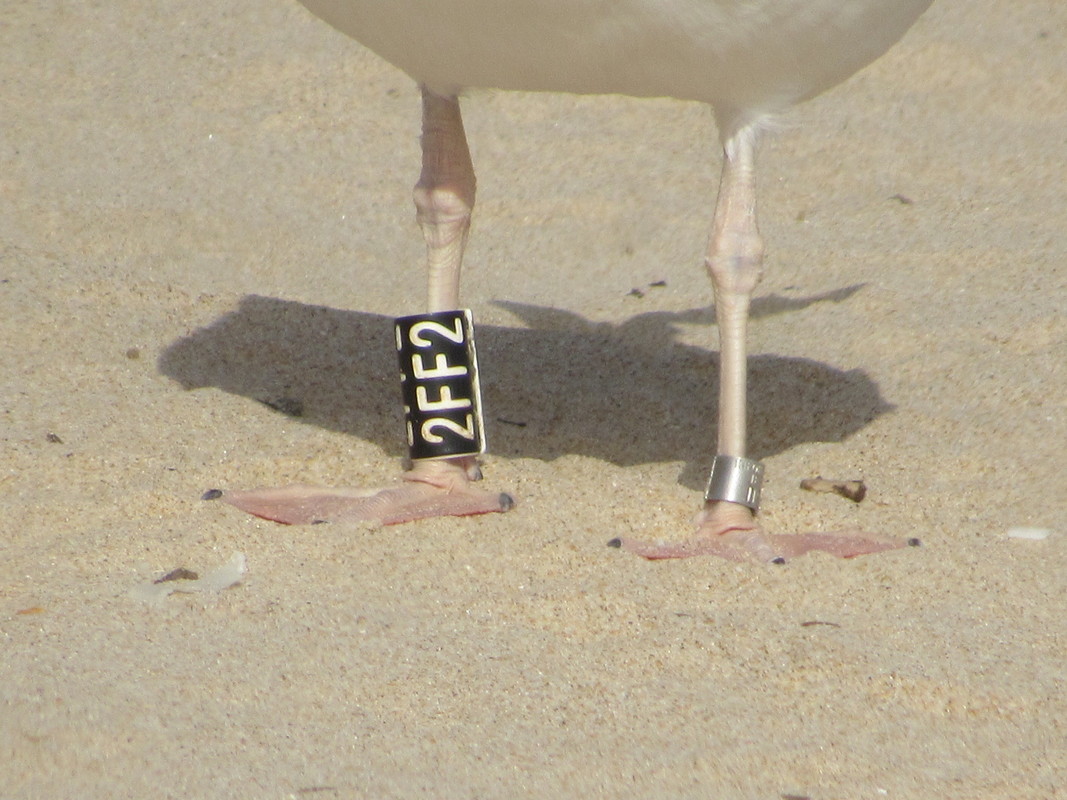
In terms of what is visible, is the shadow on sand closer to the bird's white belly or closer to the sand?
the sand

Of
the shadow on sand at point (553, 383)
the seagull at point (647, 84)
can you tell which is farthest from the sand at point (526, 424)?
the seagull at point (647, 84)

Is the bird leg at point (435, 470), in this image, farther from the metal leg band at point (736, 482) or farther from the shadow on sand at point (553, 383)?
the metal leg band at point (736, 482)

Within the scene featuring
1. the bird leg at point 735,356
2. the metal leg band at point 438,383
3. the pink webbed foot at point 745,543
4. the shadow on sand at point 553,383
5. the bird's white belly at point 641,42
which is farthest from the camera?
the shadow on sand at point 553,383

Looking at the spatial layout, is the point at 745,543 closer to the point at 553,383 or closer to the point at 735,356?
the point at 735,356

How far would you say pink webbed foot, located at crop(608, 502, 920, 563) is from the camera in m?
3.15

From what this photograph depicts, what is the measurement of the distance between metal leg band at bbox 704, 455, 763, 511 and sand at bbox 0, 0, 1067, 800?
16 centimetres

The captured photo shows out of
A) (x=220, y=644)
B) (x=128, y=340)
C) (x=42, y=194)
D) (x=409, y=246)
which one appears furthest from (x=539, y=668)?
(x=42, y=194)

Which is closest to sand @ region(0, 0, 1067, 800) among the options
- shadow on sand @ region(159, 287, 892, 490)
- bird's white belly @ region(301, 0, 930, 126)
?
shadow on sand @ region(159, 287, 892, 490)

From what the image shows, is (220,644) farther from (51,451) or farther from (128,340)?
(128,340)

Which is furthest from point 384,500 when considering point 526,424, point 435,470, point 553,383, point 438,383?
point 553,383

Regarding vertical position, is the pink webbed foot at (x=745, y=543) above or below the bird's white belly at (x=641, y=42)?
below

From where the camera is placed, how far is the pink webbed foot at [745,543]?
3.15m

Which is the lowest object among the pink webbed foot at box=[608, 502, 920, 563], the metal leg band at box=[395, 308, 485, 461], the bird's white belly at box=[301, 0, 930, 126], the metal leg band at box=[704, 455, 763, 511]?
the pink webbed foot at box=[608, 502, 920, 563]

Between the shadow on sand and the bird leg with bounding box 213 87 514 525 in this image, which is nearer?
the bird leg with bounding box 213 87 514 525
